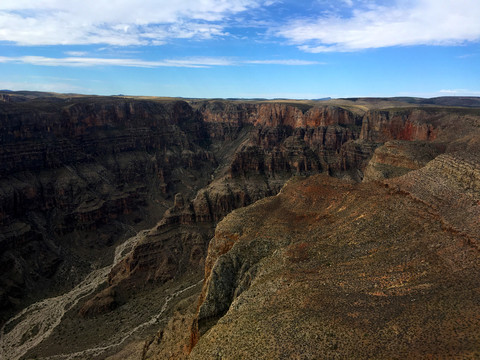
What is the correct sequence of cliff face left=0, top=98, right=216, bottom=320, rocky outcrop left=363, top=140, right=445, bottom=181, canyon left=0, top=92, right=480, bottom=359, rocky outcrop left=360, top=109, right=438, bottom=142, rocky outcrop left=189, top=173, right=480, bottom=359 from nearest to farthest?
rocky outcrop left=189, top=173, right=480, bottom=359 < canyon left=0, top=92, right=480, bottom=359 < rocky outcrop left=363, top=140, right=445, bottom=181 < cliff face left=0, top=98, right=216, bottom=320 < rocky outcrop left=360, top=109, right=438, bottom=142

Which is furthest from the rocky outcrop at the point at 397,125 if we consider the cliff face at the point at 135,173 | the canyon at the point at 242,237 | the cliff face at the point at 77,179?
the cliff face at the point at 77,179

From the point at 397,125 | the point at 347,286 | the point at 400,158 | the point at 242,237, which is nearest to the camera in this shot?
the point at 347,286

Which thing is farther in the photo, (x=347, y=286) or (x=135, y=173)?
(x=135, y=173)

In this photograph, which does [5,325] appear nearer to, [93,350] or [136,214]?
[93,350]

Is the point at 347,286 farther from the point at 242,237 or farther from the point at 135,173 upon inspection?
the point at 135,173

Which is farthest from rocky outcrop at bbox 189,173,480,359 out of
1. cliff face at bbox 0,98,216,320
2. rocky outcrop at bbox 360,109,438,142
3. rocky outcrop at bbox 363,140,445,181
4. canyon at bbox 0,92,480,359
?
rocky outcrop at bbox 360,109,438,142

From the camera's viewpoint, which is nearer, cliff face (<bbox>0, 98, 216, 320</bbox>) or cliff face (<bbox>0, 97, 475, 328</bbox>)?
cliff face (<bbox>0, 97, 475, 328</bbox>)

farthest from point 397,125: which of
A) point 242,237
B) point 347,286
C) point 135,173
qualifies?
point 347,286

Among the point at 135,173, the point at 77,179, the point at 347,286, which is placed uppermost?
the point at 347,286

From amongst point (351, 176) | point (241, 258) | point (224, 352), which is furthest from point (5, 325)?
point (351, 176)

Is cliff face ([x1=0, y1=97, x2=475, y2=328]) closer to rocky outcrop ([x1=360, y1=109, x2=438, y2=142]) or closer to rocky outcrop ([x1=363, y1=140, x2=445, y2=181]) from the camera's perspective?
rocky outcrop ([x1=360, y1=109, x2=438, y2=142])
